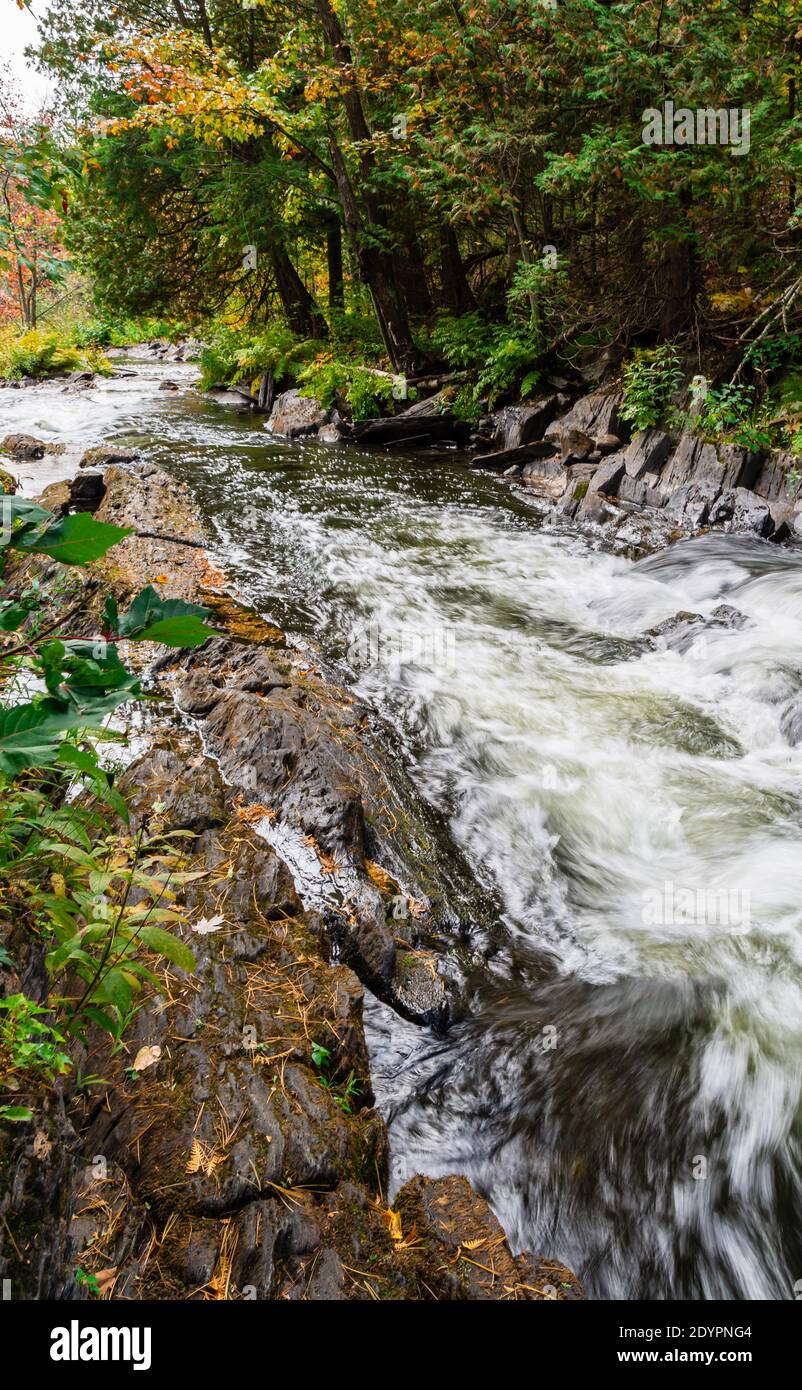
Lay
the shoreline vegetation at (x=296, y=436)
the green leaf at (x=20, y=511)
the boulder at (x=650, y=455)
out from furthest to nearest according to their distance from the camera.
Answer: the boulder at (x=650, y=455) → the shoreline vegetation at (x=296, y=436) → the green leaf at (x=20, y=511)

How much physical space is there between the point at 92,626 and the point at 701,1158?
530 cm

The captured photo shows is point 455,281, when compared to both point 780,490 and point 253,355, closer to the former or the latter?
point 253,355

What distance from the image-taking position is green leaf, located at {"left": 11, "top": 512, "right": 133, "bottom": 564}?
1.15m

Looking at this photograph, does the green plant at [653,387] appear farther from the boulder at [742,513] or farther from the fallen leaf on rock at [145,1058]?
the fallen leaf on rock at [145,1058]

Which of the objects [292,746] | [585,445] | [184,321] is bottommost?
[292,746]

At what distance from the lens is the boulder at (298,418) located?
14.4 meters

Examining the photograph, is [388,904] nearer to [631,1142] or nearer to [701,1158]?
[631,1142]

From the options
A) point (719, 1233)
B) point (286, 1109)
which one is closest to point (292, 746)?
point (286, 1109)

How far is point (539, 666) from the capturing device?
646 cm

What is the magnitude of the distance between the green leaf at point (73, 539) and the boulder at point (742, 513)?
30.7 feet

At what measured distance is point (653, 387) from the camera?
416 inches

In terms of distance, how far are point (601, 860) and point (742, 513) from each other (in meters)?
6.65

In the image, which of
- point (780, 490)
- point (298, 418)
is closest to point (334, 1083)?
point (780, 490)

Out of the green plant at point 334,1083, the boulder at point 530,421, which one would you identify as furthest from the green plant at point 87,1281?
the boulder at point 530,421
